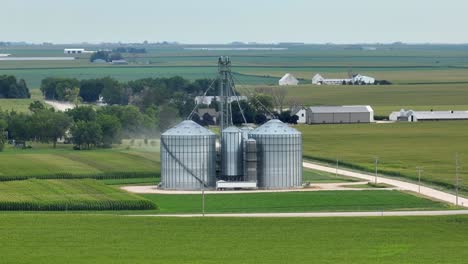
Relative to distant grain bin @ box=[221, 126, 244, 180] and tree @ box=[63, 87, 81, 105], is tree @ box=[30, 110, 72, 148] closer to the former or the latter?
distant grain bin @ box=[221, 126, 244, 180]

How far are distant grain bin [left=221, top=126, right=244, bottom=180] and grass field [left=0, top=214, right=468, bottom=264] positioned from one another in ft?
56.4

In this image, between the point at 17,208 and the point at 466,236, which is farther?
the point at 17,208

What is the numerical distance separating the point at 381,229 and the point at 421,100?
370ft

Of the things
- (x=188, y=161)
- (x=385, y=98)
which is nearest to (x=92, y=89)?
(x=385, y=98)

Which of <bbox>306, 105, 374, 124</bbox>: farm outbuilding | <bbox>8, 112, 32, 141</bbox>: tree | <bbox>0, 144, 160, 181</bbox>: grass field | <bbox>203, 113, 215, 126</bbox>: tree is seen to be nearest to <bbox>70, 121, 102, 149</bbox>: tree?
<bbox>0, 144, 160, 181</bbox>: grass field

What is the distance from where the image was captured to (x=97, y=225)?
218 ft

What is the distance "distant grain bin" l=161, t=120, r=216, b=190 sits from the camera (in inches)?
3374

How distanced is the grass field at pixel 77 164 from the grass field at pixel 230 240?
22593 mm

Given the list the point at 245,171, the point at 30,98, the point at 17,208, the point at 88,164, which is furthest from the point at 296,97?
the point at 17,208

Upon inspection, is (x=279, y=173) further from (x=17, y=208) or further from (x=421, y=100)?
(x=421, y=100)

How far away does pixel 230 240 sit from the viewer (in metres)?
62.7

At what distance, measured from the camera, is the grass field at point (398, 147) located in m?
94.5

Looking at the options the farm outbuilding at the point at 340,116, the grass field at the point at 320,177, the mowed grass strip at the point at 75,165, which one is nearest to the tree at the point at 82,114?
the mowed grass strip at the point at 75,165

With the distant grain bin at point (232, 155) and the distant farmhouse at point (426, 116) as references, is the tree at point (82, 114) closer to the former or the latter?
the distant farmhouse at point (426, 116)
